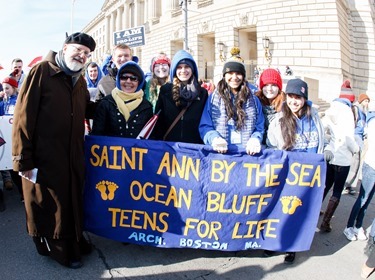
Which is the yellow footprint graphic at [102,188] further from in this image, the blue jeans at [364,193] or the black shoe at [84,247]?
the blue jeans at [364,193]

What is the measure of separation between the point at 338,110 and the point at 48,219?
12.0 feet

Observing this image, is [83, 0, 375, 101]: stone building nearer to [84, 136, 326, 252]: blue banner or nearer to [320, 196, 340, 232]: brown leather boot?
[320, 196, 340, 232]: brown leather boot

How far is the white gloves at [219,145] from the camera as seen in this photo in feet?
9.85

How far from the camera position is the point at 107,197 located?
3.16 meters

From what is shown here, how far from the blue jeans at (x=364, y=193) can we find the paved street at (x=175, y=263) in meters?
0.34

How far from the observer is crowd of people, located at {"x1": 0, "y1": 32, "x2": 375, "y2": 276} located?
2.75 m

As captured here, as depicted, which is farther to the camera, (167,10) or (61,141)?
(167,10)

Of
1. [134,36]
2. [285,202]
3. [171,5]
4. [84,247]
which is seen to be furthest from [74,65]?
[171,5]

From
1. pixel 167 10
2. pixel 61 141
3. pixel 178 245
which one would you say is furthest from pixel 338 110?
pixel 167 10

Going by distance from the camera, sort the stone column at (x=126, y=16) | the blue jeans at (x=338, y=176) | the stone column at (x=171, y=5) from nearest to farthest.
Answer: the blue jeans at (x=338, y=176) < the stone column at (x=171, y=5) < the stone column at (x=126, y=16)

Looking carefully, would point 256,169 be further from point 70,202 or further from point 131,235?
point 70,202

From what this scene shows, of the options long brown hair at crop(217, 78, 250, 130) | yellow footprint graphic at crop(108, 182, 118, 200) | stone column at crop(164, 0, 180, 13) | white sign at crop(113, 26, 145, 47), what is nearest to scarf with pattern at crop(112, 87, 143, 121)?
yellow footprint graphic at crop(108, 182, 118, 200)

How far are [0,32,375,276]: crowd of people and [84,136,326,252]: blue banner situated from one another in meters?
0.18

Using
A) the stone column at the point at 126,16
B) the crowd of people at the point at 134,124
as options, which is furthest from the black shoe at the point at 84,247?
the stone column at the point at 126,16
